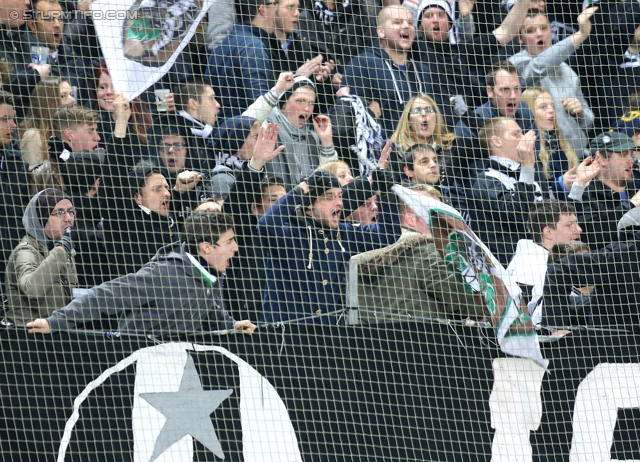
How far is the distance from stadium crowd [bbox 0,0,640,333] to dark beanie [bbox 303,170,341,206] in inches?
0.4

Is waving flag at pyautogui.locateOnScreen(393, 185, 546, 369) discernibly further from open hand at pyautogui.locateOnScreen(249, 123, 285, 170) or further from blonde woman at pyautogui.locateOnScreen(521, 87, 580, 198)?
blonde woman at pyautogui.locateOnScreen(521, 87, 580, 198)

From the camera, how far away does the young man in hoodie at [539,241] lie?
20.5 ft

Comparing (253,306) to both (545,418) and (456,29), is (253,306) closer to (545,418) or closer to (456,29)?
(545,418)

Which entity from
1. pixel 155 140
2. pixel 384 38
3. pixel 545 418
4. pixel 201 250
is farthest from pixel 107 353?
pixel 384 38

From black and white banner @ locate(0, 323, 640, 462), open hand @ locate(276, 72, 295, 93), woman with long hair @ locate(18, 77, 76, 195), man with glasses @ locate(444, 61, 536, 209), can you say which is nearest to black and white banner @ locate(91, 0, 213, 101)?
woman with long hair @ locate(18, 77, 76, 195)

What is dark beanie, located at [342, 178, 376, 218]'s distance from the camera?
244 inches

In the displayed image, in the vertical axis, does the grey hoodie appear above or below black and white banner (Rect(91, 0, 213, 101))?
below

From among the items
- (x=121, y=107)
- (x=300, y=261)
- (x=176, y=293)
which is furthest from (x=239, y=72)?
(x=176, y=293)

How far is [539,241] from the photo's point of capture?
21.4ft

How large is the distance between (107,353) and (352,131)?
2.23m

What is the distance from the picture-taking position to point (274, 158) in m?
6.65

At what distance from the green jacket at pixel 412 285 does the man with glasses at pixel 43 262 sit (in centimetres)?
146

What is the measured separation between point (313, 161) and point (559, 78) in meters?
1.98

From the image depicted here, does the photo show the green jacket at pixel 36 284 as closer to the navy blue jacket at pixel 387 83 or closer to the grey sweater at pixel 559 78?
the navy blue jacket at pixel 387 83
